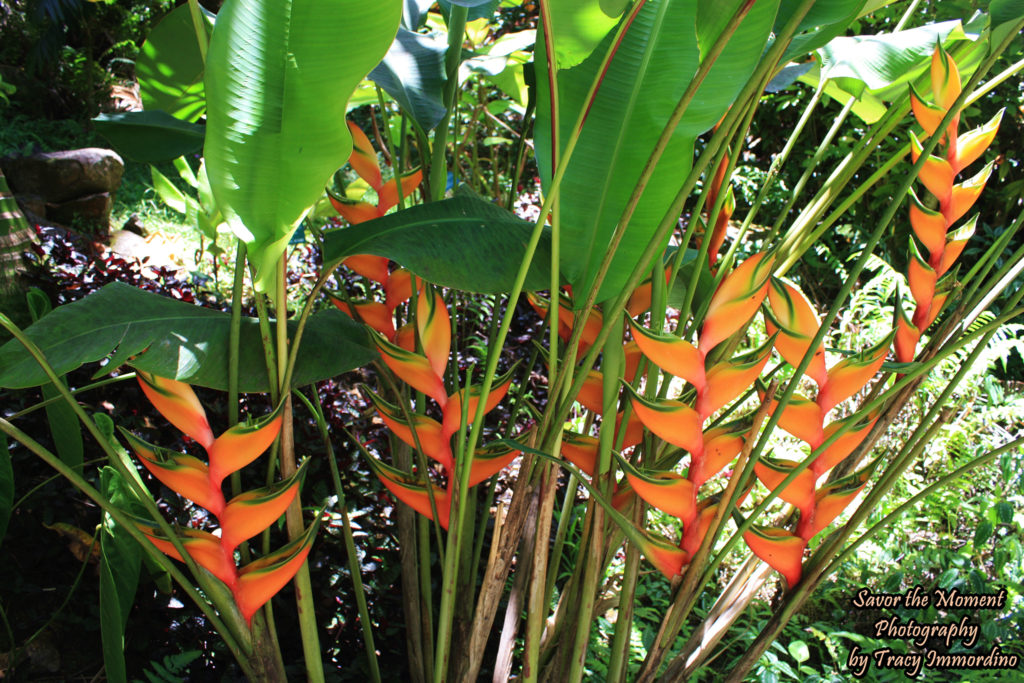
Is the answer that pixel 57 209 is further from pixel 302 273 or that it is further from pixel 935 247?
pixel 935 247

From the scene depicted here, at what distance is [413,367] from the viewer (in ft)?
2.32

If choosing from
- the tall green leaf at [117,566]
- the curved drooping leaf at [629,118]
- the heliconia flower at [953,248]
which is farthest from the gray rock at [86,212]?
the heliconia flower at [953,248]

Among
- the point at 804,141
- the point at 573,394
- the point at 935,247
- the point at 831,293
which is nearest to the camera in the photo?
the point at 573,394

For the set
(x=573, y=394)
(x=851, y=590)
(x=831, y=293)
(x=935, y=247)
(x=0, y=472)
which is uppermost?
(x=935, y=247)

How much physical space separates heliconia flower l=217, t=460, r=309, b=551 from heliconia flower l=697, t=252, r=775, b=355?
0.41 m

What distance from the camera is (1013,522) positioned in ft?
5.36

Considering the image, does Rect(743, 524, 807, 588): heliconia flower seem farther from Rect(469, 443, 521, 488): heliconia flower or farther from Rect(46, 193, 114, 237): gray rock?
Rect(46, 193, 114, 237): gray rock

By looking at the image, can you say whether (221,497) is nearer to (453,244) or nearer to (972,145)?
(453,244)

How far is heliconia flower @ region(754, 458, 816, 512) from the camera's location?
0.67 m

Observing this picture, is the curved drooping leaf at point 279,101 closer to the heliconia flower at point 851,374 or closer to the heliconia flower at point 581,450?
the heliconia flower at point 581,450

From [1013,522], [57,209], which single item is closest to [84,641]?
[1013,522]

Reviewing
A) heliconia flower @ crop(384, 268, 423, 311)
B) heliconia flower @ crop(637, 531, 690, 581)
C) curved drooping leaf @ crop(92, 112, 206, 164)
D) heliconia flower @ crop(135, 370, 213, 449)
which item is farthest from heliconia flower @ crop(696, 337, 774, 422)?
curved drooping leaf @ crop(92, 112, 206, 164)

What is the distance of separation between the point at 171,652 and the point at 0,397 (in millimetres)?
634

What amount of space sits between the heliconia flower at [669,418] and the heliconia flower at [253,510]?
318mm
